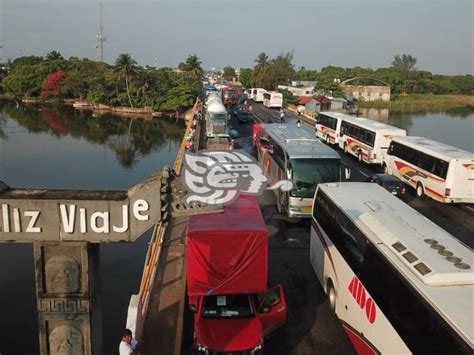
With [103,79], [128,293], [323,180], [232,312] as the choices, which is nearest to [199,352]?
[232,312]

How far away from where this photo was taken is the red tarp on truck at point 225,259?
9.45 metres

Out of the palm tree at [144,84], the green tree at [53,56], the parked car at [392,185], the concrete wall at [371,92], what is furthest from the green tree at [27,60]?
the parked car at [392,185]

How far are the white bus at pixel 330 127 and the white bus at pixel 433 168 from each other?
9046 mm

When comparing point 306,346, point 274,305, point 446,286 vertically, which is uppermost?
point 446,286

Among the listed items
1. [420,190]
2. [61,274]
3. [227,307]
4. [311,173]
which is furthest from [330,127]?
[61,274]

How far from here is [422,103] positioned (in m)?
99.2

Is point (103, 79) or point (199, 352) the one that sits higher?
point (103, 79)

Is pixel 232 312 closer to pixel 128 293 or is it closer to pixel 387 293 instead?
pixel 387 293

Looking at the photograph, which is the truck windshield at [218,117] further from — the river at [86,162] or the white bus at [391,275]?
the white bus at [391,275]

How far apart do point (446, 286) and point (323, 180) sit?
9.90m

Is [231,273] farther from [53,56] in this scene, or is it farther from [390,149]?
[53,56]

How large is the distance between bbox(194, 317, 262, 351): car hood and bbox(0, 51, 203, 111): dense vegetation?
202ft

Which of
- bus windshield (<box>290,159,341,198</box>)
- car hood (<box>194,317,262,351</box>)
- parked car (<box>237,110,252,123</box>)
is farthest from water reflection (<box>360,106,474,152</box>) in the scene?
car hood (<box>194,317,262,351</box>)

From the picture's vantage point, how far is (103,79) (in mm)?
76938
